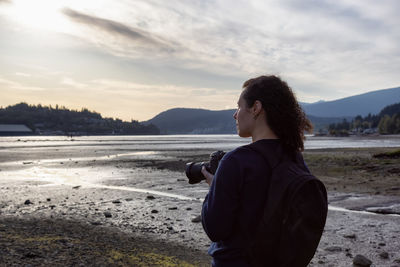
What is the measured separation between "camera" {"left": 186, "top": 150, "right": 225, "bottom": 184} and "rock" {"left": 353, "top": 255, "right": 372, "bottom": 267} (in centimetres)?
496

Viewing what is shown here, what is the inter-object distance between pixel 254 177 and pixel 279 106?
576 millimetres

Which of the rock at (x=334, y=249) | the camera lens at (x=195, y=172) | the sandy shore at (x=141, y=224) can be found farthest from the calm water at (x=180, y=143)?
the camera lens at (x=195, y=172)

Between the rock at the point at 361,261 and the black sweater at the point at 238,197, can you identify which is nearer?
the black sweater at the point at 238,197

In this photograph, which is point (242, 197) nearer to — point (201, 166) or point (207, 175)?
point (207, 175)

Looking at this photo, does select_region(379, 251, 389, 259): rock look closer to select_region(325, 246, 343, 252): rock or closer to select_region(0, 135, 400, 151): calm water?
select_region(325, 246, 343, 252): rock

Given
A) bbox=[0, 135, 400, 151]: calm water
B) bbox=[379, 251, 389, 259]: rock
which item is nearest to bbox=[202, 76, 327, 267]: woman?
bbox=[379, 251, 389, 259]: rock

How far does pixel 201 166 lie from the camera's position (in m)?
2.96

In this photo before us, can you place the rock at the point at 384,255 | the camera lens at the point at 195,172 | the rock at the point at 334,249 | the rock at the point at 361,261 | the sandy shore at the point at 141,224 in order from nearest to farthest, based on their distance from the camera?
the camera lens at the point at 195,172 → the rock at the point at 361,261 → the sandy shore at the point at 141,224 → the rock at the point at 384,255 → the rock at the point at 334,249

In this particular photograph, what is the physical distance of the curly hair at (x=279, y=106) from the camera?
240cm

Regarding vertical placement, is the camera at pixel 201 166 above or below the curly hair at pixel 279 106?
below

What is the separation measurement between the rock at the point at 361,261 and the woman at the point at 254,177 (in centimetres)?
501

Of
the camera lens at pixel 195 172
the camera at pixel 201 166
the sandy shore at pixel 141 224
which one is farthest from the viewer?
the sandy shore at pixel 141 224

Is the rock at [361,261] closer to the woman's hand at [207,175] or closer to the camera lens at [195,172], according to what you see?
the camera lens at [195,172]

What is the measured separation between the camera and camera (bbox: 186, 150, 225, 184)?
2.71m
